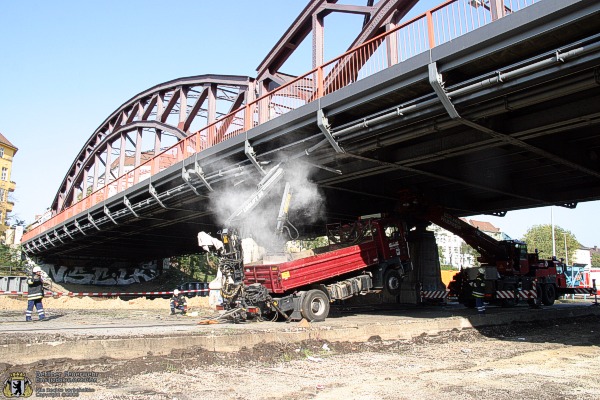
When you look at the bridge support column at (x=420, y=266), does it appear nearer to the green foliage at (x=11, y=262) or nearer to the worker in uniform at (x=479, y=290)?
the worker in uniform at (x=479, y=290)

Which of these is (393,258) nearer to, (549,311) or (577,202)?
(549,311)

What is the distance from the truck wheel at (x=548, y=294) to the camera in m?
19.1

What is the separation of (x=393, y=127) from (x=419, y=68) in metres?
1.62

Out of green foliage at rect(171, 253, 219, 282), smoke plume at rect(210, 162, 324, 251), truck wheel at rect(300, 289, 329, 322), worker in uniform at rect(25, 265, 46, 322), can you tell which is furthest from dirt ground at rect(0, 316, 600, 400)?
green foliage at rect(171, 253, 219, 282)

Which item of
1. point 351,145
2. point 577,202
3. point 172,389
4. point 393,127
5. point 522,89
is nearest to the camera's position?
point 172,389

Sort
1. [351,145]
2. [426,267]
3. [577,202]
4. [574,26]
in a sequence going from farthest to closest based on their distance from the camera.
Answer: [426,267] < [577,202] < [351,145] < [574,26]

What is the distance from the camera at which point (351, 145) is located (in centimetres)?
1163

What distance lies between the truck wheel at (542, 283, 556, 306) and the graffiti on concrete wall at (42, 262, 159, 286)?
35.5 meters

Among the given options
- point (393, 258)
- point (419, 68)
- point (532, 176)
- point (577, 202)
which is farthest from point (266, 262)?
point (577, 202)

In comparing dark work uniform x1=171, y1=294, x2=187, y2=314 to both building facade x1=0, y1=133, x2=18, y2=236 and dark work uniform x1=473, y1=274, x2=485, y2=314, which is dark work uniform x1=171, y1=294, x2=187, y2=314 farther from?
building facade x1=0, y1=133, x2=18, y2=236

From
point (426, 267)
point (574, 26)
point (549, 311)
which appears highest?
point (574, 26)

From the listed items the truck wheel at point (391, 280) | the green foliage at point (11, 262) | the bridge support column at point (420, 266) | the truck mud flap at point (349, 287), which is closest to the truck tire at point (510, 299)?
the bridge support column at point (420, 266)
